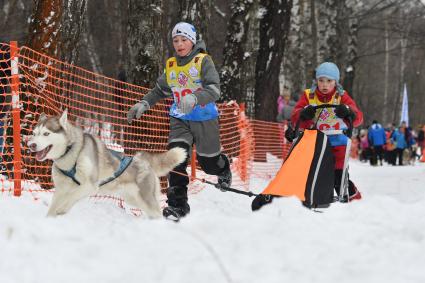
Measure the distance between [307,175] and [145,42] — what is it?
3.66m

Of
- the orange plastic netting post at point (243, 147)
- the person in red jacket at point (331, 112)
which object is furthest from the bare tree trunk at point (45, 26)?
the orange plastic netting post at point (243, 147)

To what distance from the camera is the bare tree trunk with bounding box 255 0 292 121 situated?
1370 cm

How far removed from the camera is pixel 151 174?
493 cm

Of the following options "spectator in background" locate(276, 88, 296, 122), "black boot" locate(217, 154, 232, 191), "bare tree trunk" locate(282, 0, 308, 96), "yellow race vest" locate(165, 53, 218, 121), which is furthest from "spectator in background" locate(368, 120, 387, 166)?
"yellow race vest" locate(165, 53, 218, 121)

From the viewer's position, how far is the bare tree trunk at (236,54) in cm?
1266

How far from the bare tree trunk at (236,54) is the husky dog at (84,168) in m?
7.69

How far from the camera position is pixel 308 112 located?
5703 millimetres

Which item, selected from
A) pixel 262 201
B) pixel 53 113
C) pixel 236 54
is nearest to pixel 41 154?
pixel 262 201

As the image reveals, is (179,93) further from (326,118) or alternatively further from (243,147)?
(243,147)

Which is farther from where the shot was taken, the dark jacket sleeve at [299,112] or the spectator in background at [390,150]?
the spectator in background at [390,150]

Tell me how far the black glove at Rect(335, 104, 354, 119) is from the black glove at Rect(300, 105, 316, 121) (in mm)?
224

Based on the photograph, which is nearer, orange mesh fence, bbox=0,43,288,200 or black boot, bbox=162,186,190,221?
orange mesh fence, bbox=0,43,288,200

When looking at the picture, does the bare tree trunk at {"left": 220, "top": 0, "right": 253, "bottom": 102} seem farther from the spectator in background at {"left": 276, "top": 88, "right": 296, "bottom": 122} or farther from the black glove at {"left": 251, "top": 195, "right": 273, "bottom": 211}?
the black glove at {"left": 251, "top": 195, "right": 273, "bottom": 211}

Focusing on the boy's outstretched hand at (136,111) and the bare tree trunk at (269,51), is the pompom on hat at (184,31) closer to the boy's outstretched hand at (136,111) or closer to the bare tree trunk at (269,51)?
the boy's outstretched hand at (136,111)
